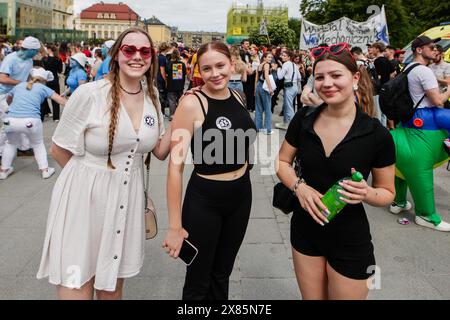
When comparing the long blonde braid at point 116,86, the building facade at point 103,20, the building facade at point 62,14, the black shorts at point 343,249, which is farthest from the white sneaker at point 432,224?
the building facade at point 103,20

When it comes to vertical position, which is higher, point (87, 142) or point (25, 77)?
point (25, 77)

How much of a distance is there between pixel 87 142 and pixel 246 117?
0.90 metres

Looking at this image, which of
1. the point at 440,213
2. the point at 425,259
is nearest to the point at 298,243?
the point at 425,259

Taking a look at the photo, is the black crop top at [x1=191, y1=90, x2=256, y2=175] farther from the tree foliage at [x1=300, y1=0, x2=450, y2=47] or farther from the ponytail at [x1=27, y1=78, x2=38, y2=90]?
the tree foliage at [x1=300, y1=0, x2=450, y2=47]

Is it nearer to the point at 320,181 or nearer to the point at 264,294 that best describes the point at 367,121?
the point at 320,181

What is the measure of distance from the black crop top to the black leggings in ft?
0.30

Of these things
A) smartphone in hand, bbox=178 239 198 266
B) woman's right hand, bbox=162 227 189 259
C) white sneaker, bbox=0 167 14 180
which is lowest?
white sneaker, bbox=0 167 14 180

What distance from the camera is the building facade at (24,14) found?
79.3 metres

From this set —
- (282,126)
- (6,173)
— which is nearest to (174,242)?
(6,173)

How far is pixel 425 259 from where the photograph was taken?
3.74m

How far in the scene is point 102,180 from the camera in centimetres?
215

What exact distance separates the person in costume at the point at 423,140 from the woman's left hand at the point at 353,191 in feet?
9.51

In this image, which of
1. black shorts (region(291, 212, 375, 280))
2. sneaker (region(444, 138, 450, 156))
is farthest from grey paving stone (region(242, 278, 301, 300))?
sneaker (region(444, 138, 450, 156))

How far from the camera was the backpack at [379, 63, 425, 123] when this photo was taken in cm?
431
